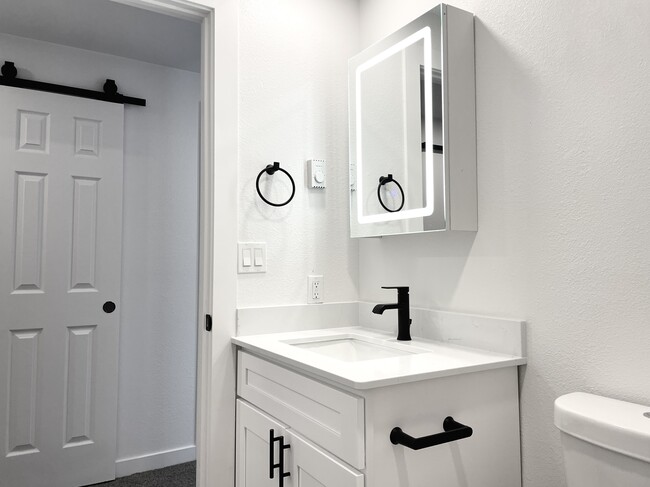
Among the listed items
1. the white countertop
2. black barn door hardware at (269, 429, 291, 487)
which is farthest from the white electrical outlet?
black barn door hardware at (269, 429, 291, 487)

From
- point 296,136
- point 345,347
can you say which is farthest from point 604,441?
point 296,136

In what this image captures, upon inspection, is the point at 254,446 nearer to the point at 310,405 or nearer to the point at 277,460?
the point at 277,460

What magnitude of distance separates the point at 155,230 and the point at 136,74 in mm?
849

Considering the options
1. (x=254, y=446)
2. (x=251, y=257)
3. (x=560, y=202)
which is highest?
(x=560, y=202)

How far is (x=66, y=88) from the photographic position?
234 centimetres

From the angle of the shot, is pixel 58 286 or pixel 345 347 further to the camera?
pixel 58 286

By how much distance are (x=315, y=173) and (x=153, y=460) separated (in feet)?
6.00

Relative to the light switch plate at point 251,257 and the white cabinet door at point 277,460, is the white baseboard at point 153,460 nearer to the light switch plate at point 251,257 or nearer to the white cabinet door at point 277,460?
the white cabinet door at point 277,460

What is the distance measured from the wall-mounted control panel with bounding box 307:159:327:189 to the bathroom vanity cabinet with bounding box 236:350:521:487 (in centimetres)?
73

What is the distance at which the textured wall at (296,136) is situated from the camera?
1730 millimetres

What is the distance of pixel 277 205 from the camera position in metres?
1.73

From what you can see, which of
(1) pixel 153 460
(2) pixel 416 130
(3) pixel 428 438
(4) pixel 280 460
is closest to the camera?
(3) pixel 428 438

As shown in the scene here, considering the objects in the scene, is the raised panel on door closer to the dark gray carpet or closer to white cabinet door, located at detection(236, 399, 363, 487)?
white cabinet door, located at detection(236, 399, 363, 487)

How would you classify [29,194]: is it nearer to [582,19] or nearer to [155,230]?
[155,230]
